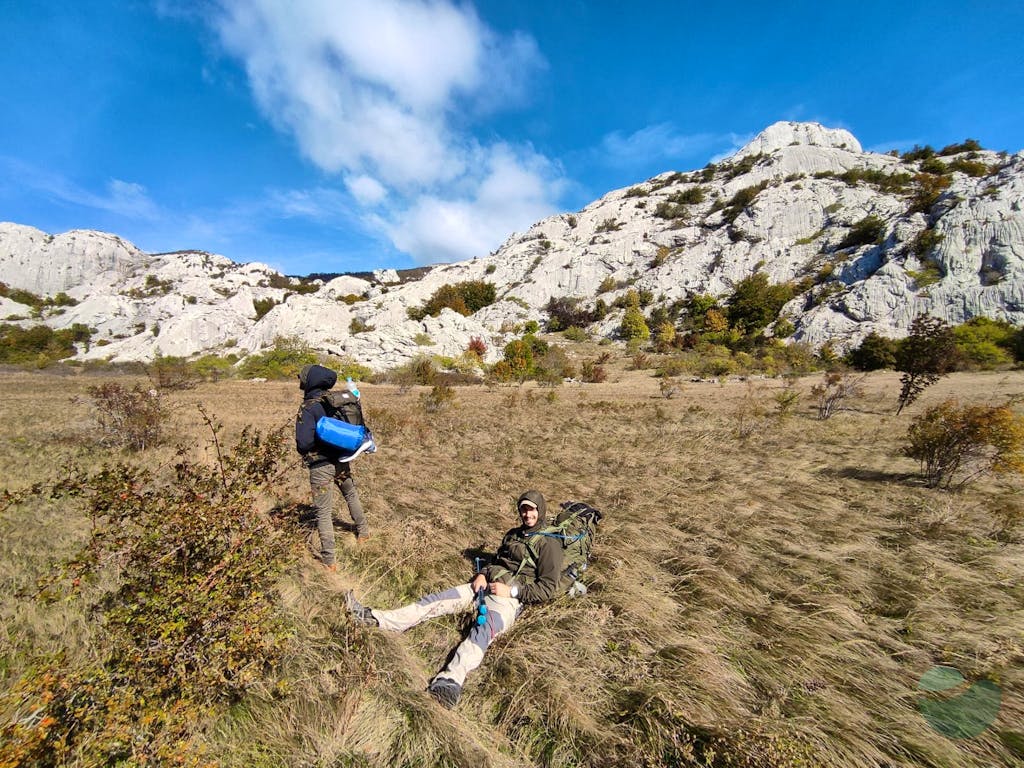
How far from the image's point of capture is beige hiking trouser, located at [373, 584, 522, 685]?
2723mm

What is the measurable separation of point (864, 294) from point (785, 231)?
1775 cm

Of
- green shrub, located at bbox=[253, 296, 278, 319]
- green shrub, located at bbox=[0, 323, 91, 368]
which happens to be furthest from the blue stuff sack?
green shrub, located at bbox=[253, 296, 278, 319]

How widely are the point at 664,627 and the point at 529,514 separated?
4.54 feet

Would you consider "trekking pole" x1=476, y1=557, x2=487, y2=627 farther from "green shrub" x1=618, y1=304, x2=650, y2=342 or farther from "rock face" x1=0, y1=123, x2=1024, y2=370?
"green shrub" x1=618, y1=304, x2=650, y2=342

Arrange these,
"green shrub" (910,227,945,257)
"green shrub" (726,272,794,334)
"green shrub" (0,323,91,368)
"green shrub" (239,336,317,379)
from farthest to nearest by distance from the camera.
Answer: "green shrub" (0,323,91,368) < "green shrub" (726,272,794,334) < "green shrub" (910,227,945,257) < "green shrub" (239,336,317,379)

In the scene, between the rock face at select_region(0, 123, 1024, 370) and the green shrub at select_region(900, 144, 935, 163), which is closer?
the rock face at select_region(0, 123, 1024, 370)

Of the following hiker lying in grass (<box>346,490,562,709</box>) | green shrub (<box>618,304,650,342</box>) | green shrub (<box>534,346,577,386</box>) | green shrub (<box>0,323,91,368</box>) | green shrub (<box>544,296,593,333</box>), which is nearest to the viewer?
hiker lying in grass (<box>346,490,562,709</box>)

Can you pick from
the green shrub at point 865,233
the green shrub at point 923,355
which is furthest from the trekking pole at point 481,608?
the green shrub at point 865,233

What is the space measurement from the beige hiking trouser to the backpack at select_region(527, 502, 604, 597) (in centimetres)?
52

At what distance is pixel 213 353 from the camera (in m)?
39.1

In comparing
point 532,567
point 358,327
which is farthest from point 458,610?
point 358,327

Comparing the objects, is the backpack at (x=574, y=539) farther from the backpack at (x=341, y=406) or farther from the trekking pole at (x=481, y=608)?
the backpack at (x=341, y=406)

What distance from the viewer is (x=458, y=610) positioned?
3.35m

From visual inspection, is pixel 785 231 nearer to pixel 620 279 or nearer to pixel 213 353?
pixel 620 279
